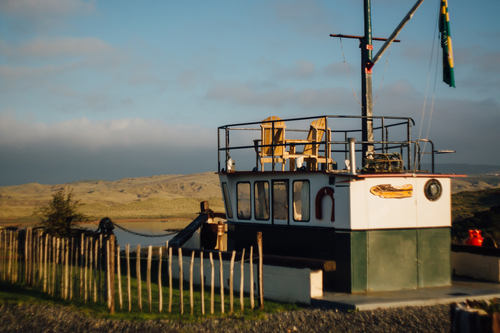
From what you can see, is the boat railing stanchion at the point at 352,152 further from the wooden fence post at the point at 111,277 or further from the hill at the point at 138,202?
the hill at the point at 138,202

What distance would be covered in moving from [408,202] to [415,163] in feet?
3.53

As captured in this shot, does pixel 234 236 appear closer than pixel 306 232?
No

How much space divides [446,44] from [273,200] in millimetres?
5422

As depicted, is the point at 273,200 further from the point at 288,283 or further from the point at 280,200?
the point at 288,283

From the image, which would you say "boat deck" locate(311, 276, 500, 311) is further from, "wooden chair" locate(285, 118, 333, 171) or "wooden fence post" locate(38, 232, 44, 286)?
"wooden fence post" locate(38, 232, 44, 286)

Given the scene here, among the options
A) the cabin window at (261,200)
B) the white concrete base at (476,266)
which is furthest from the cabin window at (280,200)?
the white concrete base at (476,266)

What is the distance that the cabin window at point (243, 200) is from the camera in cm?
1224

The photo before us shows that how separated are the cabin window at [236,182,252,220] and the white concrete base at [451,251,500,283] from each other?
5586mm

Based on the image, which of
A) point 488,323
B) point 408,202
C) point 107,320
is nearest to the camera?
point 488,323

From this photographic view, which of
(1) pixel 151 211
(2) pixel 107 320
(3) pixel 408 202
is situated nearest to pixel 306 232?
(3) pixel 408 202

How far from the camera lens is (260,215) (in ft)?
39.3

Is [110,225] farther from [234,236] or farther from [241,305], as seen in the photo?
[241,305]

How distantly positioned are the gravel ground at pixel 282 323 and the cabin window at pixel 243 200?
3885 mm

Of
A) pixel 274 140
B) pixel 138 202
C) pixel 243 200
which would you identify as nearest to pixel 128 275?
pixel 243 200
